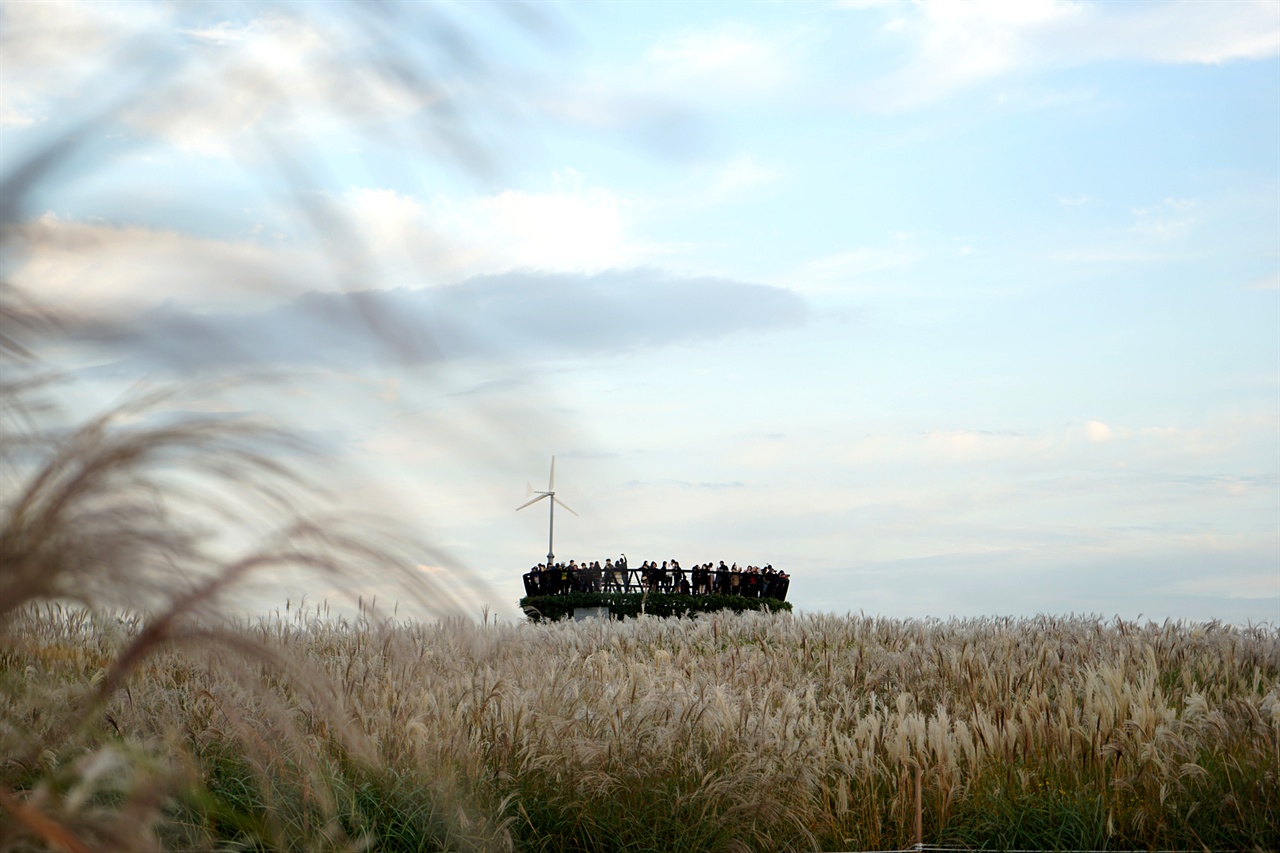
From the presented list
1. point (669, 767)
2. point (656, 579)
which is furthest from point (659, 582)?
point (669, 767)

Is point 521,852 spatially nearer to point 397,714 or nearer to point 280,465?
point 397,714

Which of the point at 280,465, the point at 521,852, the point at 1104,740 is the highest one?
the point at 280,465

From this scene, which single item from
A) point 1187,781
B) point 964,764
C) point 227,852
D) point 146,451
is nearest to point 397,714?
point 227,852

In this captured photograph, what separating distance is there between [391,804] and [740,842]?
161 centimetres

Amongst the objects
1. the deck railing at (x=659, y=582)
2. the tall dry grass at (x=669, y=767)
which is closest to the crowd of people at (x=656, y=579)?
the deck railing at (x=659, y=582)

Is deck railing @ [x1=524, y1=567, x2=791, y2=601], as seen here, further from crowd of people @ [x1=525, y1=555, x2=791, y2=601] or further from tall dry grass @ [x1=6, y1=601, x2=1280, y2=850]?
tall dry grass @ [x1=6, y1=601, x2=1280, y2=850]

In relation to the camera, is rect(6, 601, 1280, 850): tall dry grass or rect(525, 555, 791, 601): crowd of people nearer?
rect(6, 601, 1280, 850): tall dry grass

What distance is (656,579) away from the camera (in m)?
23.5

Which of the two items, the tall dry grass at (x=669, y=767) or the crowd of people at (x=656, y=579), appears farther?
the crowd of people at (x=656, y=579)

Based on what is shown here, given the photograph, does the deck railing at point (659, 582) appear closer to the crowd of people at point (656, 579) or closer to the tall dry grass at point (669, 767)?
the crowd of people at point (656, 579)

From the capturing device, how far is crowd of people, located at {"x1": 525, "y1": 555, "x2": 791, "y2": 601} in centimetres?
2355

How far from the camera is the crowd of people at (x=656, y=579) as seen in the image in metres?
23.5

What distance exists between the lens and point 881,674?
8.29m

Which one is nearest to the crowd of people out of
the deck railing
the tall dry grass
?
the deck railing
